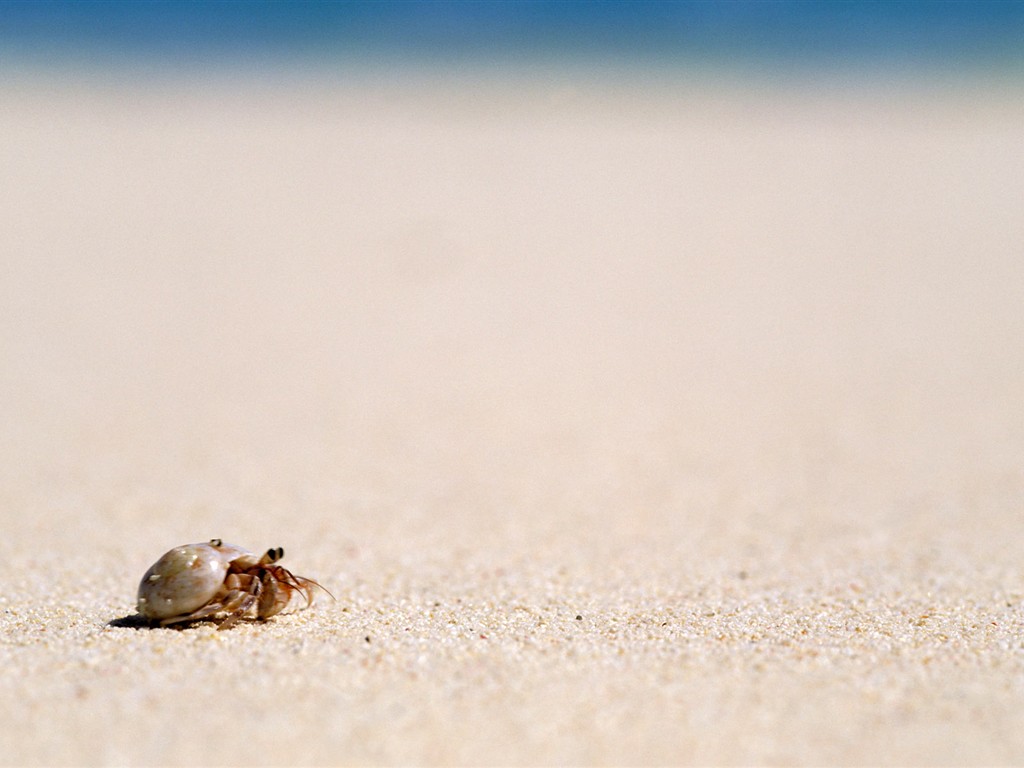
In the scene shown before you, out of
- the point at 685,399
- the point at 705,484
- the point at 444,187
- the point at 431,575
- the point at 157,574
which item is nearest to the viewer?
the point at 157,574

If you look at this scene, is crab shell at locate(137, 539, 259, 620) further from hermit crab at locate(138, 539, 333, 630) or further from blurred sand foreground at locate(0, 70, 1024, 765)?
blurred sand foreground at locate(0, 70, 1024, 765)

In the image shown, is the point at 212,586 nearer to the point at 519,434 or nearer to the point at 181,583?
the point at 181,583

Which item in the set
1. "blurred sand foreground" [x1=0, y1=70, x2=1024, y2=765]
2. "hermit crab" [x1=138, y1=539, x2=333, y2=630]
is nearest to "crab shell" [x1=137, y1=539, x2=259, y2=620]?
"hermit crab" [x1=138, y1=539, x2=333, y2=630]

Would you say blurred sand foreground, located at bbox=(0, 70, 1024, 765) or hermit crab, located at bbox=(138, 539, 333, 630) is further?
hermit crab, located at bbox=(138, 539, 333, 630)

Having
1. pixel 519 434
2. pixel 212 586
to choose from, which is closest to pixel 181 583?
pixel 212 586

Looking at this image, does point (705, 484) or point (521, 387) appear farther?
point (521, 387)

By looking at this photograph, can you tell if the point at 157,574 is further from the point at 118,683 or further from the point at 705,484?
the point at 705,484

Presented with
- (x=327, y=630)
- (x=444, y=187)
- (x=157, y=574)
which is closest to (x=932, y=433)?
(x=327, y=630)
